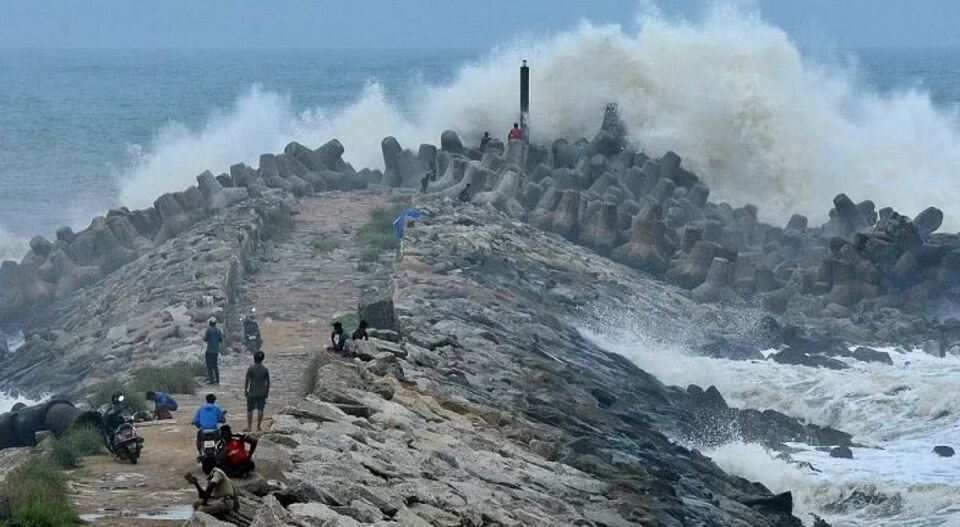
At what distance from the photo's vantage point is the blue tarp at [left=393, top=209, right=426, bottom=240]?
32575mm

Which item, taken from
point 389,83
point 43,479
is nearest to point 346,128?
point 43,479

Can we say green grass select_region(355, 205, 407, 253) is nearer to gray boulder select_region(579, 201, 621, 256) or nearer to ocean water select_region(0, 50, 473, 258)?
gray boulder select_region(579, 201, 621, 256)

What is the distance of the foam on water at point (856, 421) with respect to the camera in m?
21.0

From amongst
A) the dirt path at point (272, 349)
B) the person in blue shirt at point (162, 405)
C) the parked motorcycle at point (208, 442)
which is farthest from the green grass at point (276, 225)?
the parked motorcycle at point (208, 442)

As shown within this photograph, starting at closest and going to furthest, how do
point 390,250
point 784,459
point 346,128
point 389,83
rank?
1. point 784,459
2. point 390,250
3. point 346,128
4. point 389,83

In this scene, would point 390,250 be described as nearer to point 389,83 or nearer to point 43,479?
point 43,479

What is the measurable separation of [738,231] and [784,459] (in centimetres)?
1774

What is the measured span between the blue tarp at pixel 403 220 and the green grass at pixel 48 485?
16112 millimetres

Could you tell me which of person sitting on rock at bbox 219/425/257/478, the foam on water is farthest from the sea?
person sitting on rock at bbox 219/425/257/478

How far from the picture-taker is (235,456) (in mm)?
13555

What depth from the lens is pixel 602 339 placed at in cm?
2830

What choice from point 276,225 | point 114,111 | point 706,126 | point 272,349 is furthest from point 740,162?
point 114,111

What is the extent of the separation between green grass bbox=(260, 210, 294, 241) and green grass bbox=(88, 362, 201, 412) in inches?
433

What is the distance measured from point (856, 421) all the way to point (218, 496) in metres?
14.9
